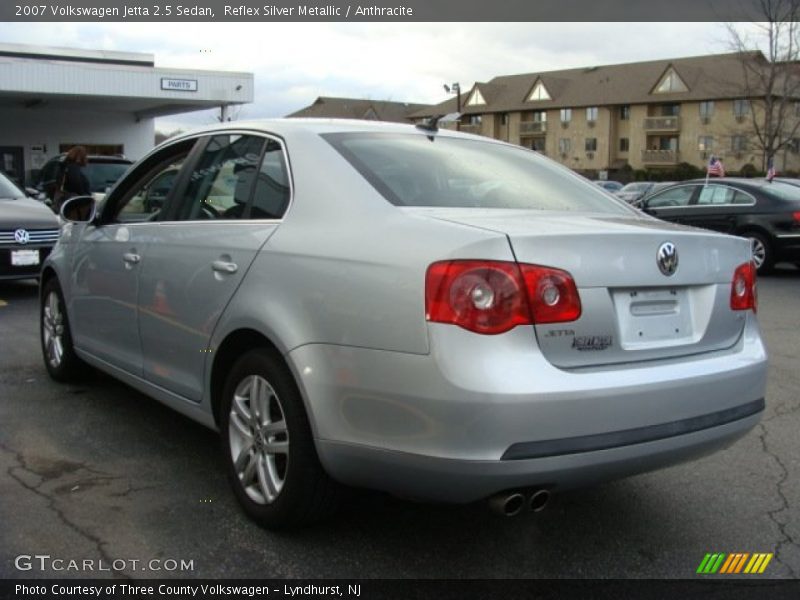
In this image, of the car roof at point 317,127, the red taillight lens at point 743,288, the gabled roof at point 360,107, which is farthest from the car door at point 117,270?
the gabled roof at point 360,107

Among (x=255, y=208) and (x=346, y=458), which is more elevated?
(x=255, y=208)

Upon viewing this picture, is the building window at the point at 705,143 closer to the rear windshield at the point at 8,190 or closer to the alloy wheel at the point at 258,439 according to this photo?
the rear windshield at the point at 8,190

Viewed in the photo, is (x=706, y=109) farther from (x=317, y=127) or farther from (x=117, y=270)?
(x=317, y=127)

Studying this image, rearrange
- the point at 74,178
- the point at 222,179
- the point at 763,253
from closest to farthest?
the point at 222,179 → the point at 74,178 → the point at 763,253

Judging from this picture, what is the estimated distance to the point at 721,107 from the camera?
6588 centimetres

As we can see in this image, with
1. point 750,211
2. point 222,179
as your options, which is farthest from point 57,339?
point 750,211

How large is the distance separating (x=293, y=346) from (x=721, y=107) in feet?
229

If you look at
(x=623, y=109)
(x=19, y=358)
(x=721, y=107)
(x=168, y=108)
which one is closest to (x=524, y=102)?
(x=623, y=109)

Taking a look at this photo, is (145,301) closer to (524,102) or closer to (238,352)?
(238,352)

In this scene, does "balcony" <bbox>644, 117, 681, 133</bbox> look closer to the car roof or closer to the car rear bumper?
the car roof

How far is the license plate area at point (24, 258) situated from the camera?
29.2 feet

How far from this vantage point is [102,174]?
1412cm

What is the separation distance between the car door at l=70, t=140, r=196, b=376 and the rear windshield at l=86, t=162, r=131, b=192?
9.55 metres

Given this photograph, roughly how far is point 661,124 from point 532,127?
13.0m
